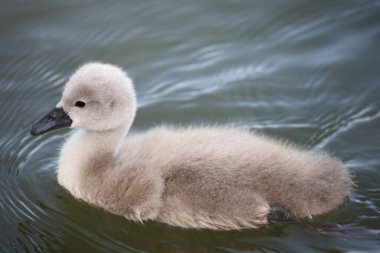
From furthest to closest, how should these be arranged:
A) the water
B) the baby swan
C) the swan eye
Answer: the swan eye → the water → the baby swan

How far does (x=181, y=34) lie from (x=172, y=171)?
264 centimetres

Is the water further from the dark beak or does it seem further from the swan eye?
the swan eye

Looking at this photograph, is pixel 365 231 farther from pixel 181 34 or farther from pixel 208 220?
pixel 181 34

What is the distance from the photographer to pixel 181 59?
641 centimetres

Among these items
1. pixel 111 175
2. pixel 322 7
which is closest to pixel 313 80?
pixel 322 7

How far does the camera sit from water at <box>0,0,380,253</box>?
452cm

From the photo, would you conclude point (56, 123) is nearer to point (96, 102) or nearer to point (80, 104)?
point (80, 104)

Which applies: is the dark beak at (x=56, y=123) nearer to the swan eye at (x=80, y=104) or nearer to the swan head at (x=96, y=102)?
the swan head at (x=96, y=102)

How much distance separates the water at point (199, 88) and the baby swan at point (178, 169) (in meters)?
0.17

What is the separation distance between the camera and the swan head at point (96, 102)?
461cm

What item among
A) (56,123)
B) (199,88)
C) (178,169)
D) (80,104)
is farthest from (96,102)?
(199,88)

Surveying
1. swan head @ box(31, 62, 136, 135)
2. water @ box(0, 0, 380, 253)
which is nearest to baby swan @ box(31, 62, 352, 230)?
swan head @ box(31, 62, 136, 135)

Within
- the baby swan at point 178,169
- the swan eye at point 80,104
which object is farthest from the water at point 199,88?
the swan eye at point 80,104

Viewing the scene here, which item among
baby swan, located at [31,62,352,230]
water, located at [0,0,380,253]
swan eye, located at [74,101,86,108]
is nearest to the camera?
baby swan, located at [31,62,352,230]
